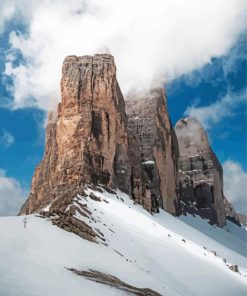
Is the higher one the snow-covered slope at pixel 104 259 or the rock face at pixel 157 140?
the rock face at pixel 157 140

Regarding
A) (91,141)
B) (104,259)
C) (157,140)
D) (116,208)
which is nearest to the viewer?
(104,259)

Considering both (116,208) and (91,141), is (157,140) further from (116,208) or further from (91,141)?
(116,208)

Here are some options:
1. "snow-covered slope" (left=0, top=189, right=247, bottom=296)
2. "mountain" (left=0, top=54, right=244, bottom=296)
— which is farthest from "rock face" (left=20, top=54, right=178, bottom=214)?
"snow-covered slope" (left=0, top=189, right=247, bottom=296)

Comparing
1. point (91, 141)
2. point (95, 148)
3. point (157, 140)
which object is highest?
point (157, 140)

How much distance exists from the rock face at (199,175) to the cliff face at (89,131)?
54.1 m

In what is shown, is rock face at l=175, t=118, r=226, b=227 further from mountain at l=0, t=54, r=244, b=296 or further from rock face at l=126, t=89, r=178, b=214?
rock face at l=126, t=89, r=178, b=214

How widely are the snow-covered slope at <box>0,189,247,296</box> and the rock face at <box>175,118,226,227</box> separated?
79.9 metres

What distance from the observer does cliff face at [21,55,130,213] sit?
211ft

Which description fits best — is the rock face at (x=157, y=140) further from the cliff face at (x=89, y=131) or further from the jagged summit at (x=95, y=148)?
the cliff face at (x=89, y=131)

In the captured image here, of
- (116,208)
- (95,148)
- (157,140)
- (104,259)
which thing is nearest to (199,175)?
(157,140)

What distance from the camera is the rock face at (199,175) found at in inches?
5261

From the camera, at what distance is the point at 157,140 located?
107m

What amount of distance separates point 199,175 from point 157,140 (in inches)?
1632

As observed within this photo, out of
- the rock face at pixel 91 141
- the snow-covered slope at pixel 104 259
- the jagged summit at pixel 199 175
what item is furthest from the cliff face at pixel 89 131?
the jagged summit at pixel 199 175
